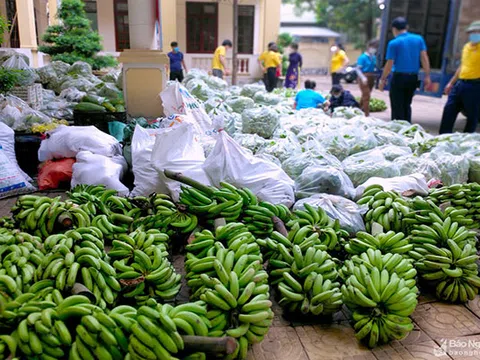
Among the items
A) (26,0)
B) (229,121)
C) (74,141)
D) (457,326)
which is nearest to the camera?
(457,326)

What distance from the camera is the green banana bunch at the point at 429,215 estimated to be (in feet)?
11.2

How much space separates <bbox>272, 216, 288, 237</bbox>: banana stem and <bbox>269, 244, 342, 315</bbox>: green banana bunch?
0.29 meters

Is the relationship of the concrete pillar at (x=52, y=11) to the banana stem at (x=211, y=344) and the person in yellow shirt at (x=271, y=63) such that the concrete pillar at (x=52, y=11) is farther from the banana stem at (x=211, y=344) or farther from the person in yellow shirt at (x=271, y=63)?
the banana stem at (x=211, y=344)

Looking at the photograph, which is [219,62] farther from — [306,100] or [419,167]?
[419,167]

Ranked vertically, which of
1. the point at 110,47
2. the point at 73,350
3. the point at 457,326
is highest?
the point at 110,47

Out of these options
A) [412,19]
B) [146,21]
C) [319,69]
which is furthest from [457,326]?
[319,69]

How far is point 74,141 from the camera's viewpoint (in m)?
5.02

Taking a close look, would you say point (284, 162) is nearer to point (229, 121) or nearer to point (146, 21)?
point (229, 121)

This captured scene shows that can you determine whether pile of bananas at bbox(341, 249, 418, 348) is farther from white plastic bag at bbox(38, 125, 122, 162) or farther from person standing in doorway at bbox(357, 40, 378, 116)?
person standing in doorway at bbox(357, 40, 378, 116)

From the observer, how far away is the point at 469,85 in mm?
7449

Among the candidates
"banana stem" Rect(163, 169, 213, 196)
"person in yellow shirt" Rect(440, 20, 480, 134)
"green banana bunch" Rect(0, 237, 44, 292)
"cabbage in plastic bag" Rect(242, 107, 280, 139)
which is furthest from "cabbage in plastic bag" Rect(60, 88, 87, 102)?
"person in yellow shirt" Rect(440, 20, 480, 134)

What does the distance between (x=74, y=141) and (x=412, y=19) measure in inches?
380

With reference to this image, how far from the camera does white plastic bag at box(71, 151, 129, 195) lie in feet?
14.7

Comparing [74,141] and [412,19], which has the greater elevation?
[412,19]
